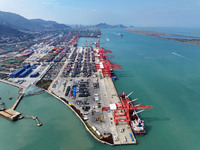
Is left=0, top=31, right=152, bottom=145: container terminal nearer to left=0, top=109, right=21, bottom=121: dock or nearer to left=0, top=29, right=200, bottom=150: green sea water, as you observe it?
left=0, top=109, right=21, bottom=121: dock

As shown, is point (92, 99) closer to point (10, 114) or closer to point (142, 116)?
point (142, 116)

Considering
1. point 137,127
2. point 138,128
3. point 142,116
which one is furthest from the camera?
point 142,116

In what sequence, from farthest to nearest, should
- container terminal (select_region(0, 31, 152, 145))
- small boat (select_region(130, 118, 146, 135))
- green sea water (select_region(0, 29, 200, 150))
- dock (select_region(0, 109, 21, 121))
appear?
dock (select_region(0, 109, 21, 121)) → container terminal (select_region(0, 31, 152, 145)) → small boat (select_region(130, 118, 146, 135)) → green sea water (select_region(0, 29, 200, 150))

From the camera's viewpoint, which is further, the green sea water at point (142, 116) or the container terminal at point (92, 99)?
the container terminal at point (92, 99)

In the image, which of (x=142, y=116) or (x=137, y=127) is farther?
(x=142, y=116)

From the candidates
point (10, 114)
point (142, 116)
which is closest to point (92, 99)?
point (142, 116)

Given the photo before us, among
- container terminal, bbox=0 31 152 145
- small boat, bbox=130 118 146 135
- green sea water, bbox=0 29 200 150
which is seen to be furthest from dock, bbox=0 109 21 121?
small boat, bbox=130 118 146 135

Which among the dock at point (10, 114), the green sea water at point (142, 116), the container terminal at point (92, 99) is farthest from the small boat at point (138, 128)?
the dock at point (10, 114)

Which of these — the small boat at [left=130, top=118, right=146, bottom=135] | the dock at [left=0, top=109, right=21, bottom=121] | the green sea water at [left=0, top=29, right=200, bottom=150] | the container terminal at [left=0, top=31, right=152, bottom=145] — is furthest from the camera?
the dock at [left=0, top=109, right=21, bottom=121]

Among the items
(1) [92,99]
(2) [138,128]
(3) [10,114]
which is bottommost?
(3) [10,114]

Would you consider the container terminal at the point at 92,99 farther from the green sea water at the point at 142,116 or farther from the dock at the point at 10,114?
the green sea water at the point at 142,116

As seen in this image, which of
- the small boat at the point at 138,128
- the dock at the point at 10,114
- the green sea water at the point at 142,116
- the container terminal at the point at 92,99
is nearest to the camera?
the green sea water at the point at 142,116

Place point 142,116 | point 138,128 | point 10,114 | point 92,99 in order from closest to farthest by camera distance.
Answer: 1. point 138,128
2. point 10,114
3. point 142,116
4. point 92,99
